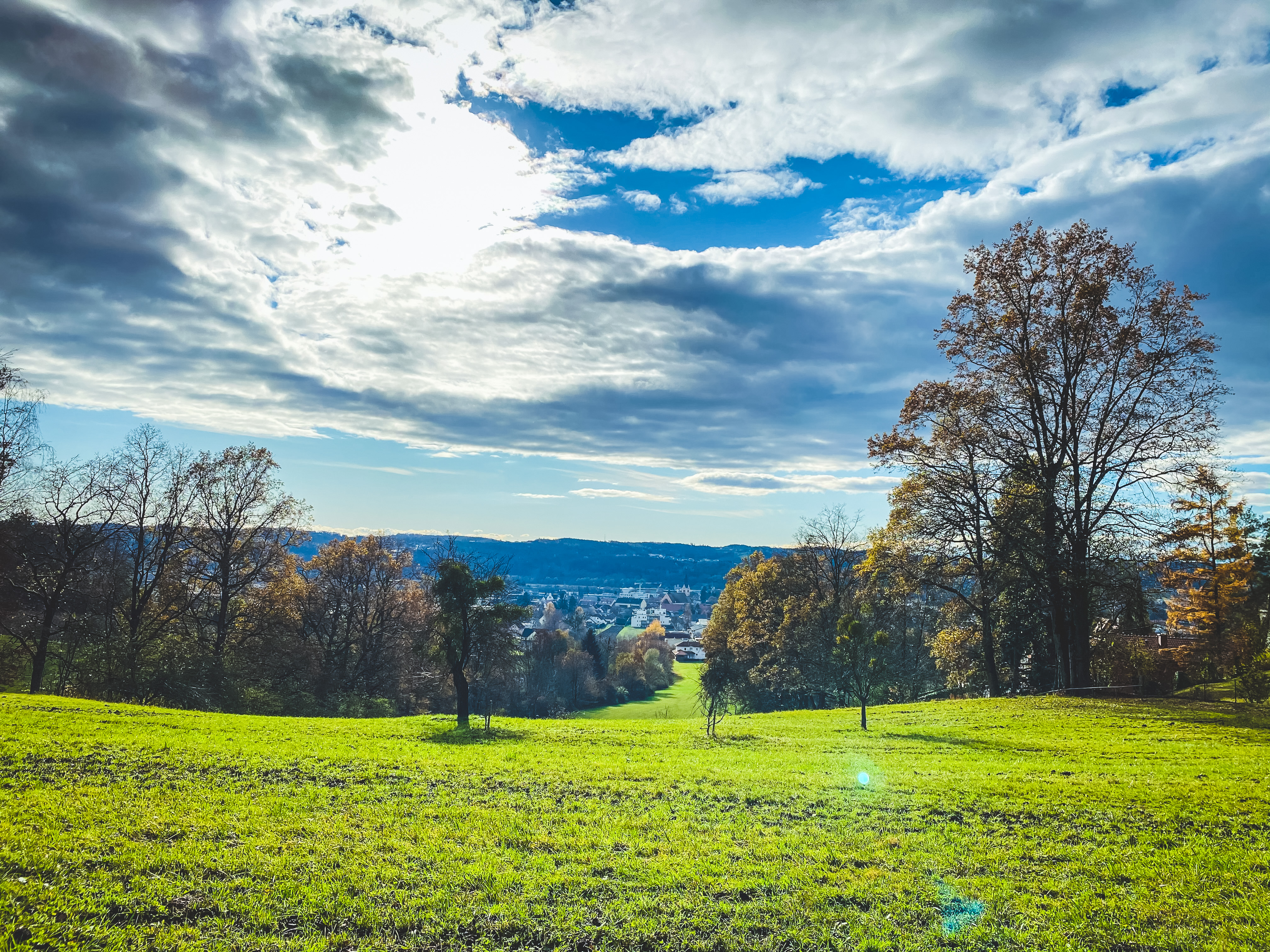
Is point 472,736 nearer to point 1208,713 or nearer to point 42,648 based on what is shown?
point 1208,713

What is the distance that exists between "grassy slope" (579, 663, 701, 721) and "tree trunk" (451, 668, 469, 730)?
108 ft

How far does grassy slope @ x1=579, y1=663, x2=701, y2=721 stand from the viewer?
6844 cm

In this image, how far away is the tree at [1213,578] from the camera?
3094cm

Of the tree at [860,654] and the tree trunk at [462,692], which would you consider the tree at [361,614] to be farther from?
the tree at [860,654]

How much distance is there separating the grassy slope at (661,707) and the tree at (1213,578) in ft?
109

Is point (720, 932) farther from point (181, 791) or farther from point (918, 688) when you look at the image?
point (918, 688)

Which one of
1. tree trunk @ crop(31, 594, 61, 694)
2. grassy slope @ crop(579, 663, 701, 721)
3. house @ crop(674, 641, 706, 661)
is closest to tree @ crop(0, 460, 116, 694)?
tree trunk @ crop(31, 594, 61, 694)

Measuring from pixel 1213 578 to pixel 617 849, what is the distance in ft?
136

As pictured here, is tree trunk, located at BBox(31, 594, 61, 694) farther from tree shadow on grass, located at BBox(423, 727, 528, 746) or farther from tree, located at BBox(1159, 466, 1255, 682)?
tree, located at BBox(1159, 466, 1255, 682)

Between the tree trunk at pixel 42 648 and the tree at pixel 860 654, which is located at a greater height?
the tree at pixel 860 654

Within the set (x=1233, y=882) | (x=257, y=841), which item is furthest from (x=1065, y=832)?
(x=257, y=841)

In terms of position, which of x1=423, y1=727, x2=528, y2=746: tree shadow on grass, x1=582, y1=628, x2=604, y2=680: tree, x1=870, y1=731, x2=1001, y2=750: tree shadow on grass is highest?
x1=870, y1=731, x2=1001, y2=750: tree shadow on grass

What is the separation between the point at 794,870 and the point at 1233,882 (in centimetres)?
513

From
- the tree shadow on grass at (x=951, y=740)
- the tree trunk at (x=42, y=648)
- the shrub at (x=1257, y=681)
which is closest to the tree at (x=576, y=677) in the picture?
the tree trunk at (x=42, y=648)
